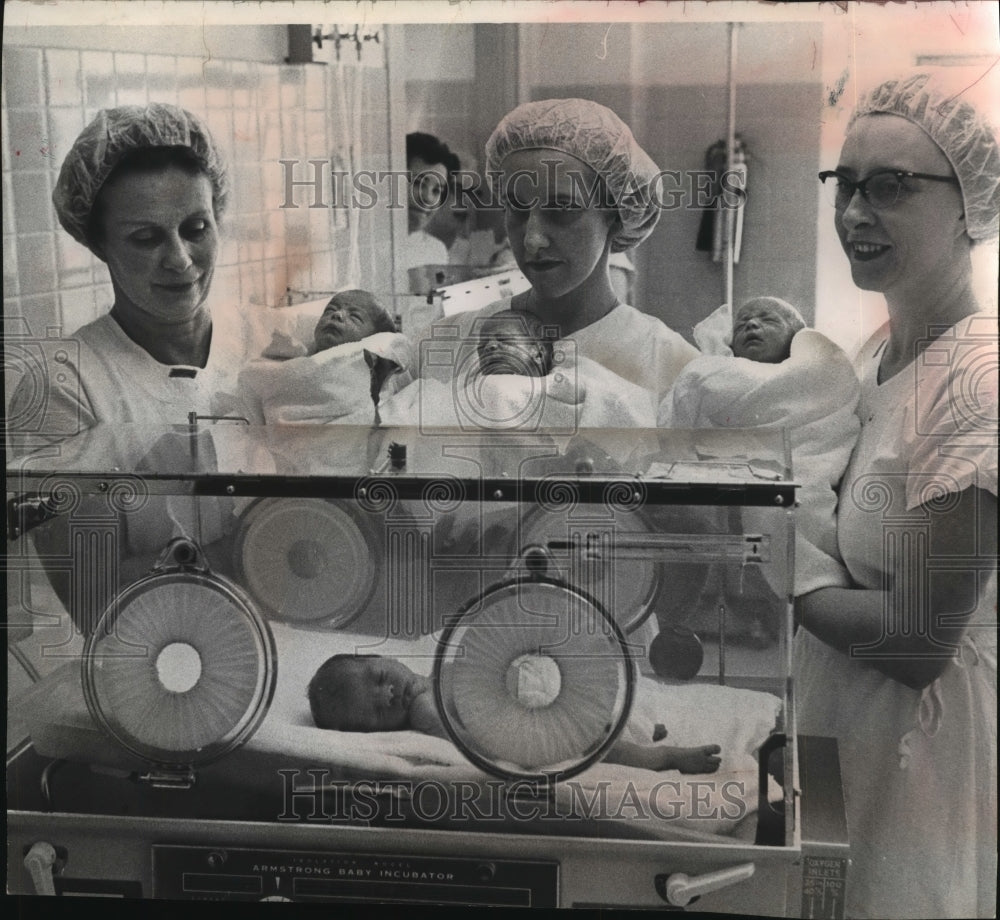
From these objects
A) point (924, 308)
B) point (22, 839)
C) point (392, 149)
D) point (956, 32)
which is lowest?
point (22, 839)

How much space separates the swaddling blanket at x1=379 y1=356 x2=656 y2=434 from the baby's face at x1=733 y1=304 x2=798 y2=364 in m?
0.20

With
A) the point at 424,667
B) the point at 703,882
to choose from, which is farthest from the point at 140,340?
the point at 703,882

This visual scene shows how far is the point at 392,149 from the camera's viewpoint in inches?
97.3

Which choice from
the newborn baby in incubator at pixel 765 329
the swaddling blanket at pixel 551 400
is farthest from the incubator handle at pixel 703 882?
the newborn baby in incubator at pixel 765 329

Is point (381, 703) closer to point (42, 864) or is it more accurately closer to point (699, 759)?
point (699, 759)

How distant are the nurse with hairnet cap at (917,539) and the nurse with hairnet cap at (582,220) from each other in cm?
36

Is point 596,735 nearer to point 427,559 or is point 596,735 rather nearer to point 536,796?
point 536,796

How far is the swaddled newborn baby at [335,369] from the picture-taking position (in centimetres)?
252

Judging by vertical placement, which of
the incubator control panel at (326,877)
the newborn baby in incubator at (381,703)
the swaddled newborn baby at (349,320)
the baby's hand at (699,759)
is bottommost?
the incubator control panel at (326,877)

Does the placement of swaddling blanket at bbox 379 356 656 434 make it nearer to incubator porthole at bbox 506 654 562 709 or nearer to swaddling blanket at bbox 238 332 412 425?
swaddling blanket at bbox 238 332 412 425

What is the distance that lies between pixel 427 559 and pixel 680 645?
514mm

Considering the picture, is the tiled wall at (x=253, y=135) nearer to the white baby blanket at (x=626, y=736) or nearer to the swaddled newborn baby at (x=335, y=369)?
the swaddled newborn baby at (x=335, y=369)

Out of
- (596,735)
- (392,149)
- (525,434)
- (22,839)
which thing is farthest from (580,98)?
(22,839)

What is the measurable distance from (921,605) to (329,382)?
4.02ft
